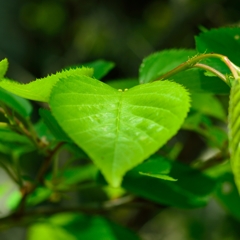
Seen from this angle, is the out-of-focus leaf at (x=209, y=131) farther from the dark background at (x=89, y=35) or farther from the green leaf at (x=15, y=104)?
the dark background at (x=89, y=35)

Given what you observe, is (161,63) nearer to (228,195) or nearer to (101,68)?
(101,68)

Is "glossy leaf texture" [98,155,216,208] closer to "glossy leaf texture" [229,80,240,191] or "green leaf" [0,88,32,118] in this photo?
"green leaf" [0,88,32,118]

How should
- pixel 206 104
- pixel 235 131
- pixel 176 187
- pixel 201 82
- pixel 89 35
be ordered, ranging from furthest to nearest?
pixel 89 35 → pixel 206 104 → pixel 176 187 → pixel 201 82 → pixel 235 131

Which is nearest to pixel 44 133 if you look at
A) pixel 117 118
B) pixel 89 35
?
pixel 117 118

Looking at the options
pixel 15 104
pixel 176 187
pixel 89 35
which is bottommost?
pixel 89 35

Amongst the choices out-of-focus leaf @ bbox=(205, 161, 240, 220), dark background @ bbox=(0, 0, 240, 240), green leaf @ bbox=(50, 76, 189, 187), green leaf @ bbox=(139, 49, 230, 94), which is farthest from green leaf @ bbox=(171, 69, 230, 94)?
dark background @ bbox=(0, 0, 240, 240)

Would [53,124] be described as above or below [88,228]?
above

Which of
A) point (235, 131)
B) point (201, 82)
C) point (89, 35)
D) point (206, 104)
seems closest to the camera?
point (235, 131)

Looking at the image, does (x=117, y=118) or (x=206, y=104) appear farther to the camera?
(x=206, y=104)
